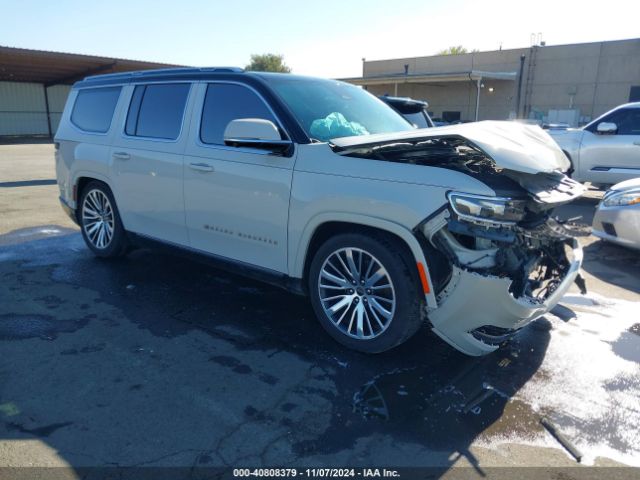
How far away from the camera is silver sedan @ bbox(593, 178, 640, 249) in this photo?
19.4 feet

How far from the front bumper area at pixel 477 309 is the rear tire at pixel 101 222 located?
3.80 meters

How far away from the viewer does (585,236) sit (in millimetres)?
7488

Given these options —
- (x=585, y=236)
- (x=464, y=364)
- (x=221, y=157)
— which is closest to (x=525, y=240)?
(x=464, y=364)

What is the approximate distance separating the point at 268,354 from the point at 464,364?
142 cm

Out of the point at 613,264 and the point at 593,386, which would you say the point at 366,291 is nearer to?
the point at 593,386

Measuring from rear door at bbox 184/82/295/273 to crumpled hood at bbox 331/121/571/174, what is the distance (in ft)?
2.13

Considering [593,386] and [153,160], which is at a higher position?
[153,160]

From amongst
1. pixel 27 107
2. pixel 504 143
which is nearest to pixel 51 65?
pixel 27 107

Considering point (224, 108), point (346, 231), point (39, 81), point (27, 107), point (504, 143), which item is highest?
point (39, 81)

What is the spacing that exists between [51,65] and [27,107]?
8.24 metres

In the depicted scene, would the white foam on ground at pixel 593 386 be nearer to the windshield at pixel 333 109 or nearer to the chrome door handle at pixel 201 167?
the windshield at pixel 333 109

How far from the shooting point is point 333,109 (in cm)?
428

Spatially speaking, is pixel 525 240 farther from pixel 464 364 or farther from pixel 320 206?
pixel 320 206

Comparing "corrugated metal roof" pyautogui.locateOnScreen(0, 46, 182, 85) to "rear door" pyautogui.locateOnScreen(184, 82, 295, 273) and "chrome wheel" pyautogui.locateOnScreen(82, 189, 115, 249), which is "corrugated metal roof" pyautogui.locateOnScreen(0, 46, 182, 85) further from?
→ "rear door" pyautogui.locateOnScreen(184, 82, 295, 273)
